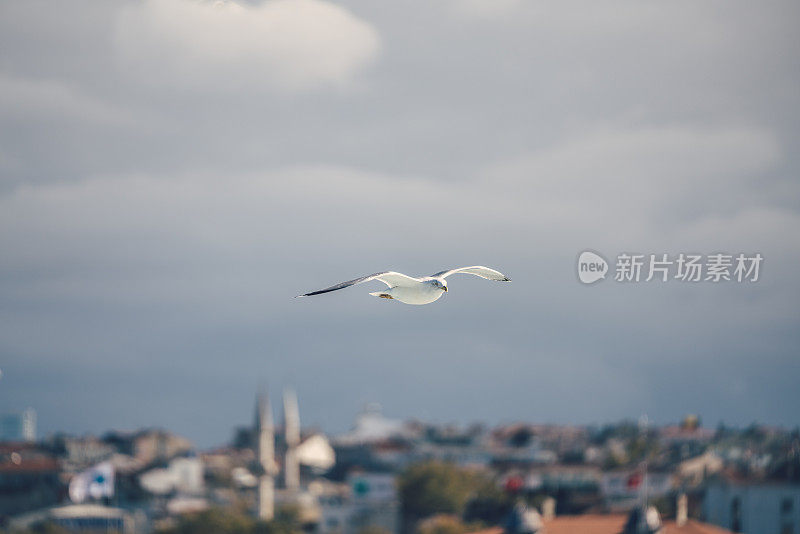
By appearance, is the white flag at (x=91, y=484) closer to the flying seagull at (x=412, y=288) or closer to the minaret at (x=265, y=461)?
the minaret at (x=265, y=461)

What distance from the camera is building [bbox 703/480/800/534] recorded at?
1870 inches

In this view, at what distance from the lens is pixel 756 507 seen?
4853 centimetres

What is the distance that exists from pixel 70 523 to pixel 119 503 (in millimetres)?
8327

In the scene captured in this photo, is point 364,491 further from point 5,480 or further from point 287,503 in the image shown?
point 5,480

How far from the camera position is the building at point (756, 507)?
47.5 m

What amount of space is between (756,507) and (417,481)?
96.8ft

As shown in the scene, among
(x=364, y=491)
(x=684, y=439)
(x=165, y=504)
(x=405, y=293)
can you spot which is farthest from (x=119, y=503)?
(x=405, y=293)

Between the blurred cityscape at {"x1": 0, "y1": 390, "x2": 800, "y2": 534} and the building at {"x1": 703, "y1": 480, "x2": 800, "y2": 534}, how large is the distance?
5cm

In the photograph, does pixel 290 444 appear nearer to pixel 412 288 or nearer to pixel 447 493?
pixel 447 493

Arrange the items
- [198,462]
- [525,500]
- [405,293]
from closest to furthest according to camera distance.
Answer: [405,293]
[525,500]
[198,462]

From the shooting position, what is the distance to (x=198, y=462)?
9962cm

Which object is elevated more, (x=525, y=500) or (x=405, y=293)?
(x=405, y=293)

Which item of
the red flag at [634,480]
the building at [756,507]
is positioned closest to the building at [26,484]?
the red flag at [634,480]

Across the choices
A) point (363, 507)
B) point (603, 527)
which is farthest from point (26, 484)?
point (603, 527)
